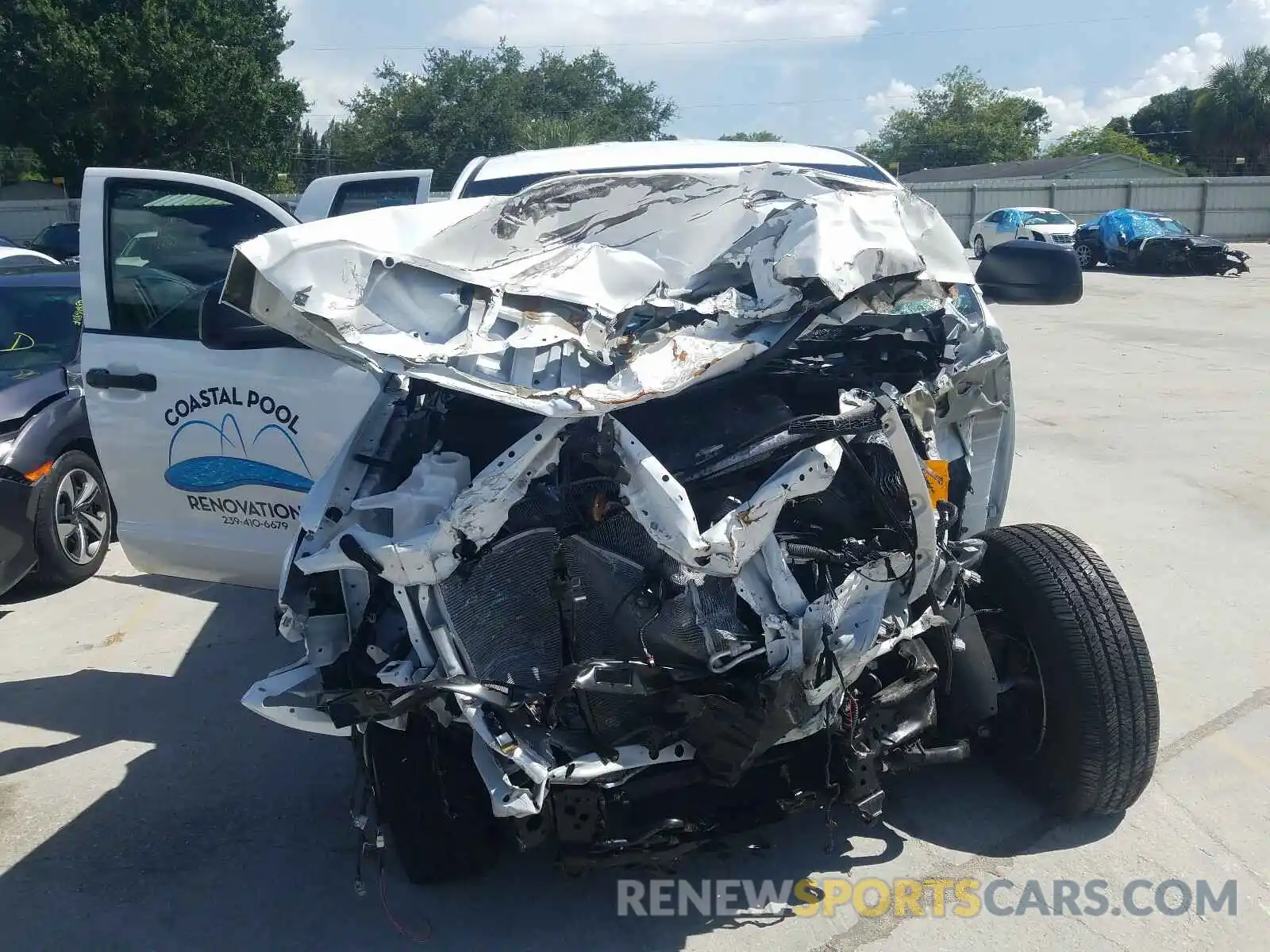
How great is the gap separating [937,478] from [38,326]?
5.75 m

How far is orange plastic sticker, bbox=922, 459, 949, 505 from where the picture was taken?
131 inches

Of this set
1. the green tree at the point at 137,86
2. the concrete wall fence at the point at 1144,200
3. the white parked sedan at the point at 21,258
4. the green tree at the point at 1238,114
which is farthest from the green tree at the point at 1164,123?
the white parked sedan at the point at 21,258

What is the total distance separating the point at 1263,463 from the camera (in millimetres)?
7508

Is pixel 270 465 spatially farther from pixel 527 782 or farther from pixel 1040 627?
pixel 1040 627

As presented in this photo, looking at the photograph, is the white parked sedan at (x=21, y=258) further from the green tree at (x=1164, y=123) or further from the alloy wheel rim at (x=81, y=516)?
the green tree at (x=1164, y=123)

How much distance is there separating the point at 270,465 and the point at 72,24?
1402 inches

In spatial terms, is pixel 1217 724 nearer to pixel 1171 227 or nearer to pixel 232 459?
pixel 232 459

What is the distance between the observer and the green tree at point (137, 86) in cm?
3281

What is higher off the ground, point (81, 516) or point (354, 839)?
point (81, 516)

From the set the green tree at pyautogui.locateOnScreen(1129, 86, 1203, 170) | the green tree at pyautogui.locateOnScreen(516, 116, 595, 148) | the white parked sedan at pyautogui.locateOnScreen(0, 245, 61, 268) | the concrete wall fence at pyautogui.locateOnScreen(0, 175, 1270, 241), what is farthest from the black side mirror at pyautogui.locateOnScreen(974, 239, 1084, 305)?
the green tree at pyautogui.locateOnScreen(1129, 86, 1203, 170)

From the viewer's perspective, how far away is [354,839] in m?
3.53

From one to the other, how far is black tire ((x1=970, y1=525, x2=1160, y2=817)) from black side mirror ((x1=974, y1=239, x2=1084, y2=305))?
44.7 inches

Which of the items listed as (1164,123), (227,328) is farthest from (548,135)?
(1164,123)

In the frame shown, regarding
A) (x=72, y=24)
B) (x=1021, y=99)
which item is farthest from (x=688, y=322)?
(x=1021, y=99)
